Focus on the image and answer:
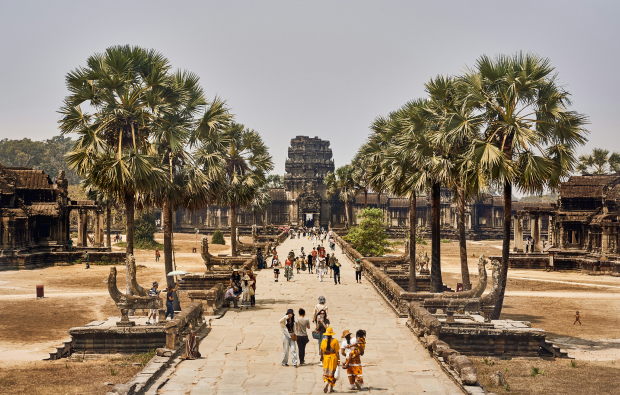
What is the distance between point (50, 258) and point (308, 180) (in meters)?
59.4

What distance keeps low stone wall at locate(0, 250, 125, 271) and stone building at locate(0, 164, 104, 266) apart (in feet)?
2.33

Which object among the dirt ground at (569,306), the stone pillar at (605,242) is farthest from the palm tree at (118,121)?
the stone pillar at (605,242)

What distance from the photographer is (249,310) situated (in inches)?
796

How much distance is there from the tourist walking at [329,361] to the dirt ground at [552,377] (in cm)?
366

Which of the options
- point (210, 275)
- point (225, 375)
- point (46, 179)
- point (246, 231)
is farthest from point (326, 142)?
point (225, 375)

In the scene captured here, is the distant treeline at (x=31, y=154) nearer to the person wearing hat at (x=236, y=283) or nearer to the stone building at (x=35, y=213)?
the stone building at (x=35, y=213)

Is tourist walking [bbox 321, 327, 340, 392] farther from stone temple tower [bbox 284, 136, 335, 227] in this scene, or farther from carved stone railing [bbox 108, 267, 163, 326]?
stone temple tower [bbox 284, 136, 335, 227]

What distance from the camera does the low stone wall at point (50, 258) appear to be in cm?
3991

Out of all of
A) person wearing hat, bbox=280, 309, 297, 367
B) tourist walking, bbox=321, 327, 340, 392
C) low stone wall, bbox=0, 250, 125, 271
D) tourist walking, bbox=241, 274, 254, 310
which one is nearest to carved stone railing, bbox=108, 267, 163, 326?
tourist walking, bbox=241, 274, 254, 310

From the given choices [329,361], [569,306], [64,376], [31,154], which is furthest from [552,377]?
[31,154]

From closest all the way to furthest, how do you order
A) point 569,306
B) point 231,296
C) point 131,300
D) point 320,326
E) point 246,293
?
point 320,326
point 131,300
point 231,296
point 246,293
point 569,306

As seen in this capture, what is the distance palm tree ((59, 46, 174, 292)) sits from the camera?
60.8ft

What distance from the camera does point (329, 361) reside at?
36.0ft

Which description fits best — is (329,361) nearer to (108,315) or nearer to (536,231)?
(108,315)
